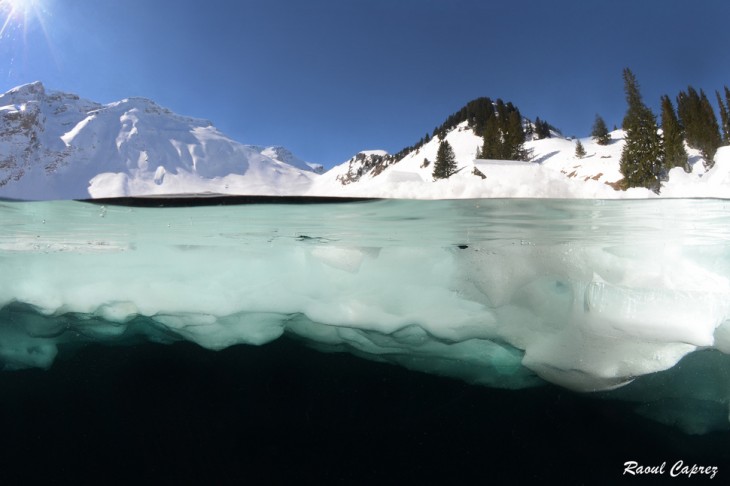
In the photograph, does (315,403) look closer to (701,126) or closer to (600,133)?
(701,126)

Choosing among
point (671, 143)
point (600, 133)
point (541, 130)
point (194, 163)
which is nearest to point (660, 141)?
point (671, 143)

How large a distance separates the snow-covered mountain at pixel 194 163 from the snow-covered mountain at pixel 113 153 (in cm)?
36

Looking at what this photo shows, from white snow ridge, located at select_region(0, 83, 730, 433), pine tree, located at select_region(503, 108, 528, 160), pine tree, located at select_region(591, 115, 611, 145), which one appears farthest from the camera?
pine tree, located at select_region(591, 115, 611, 145)

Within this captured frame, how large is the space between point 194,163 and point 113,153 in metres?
31.0

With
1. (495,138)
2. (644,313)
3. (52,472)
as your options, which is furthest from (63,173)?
(644,313)

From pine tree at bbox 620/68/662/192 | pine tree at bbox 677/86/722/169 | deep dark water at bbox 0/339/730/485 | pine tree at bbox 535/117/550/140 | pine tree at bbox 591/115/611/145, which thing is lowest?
deep dark water at bbox 0/339/730/485

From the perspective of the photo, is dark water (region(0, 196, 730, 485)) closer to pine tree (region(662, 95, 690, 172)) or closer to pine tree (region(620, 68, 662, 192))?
pine tree (region(620, 68, 662, 192))

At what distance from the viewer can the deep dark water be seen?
709 cm

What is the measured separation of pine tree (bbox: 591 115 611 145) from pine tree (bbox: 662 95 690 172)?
30356mm

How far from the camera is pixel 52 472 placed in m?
7.37

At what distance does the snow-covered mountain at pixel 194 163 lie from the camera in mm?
6816

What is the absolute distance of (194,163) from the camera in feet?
341

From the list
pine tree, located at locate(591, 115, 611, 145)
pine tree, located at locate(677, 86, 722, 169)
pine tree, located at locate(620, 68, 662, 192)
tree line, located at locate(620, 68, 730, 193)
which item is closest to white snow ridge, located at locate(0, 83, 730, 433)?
tree line, located at locate(620, 68, 730, 193)

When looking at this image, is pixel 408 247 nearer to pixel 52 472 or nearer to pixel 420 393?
pixel 420 393
